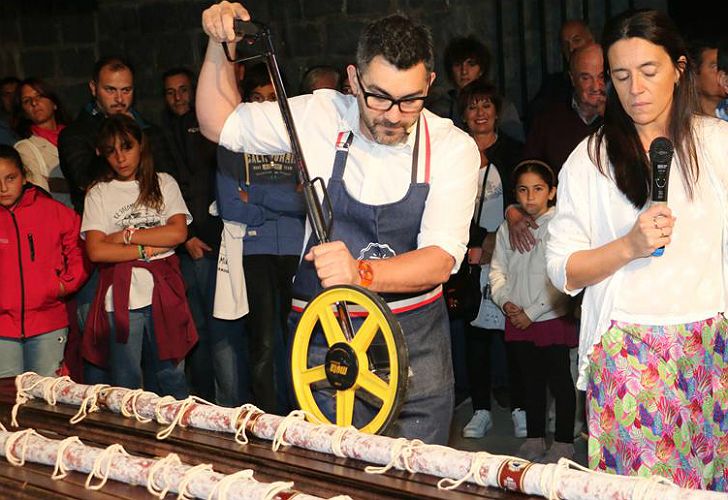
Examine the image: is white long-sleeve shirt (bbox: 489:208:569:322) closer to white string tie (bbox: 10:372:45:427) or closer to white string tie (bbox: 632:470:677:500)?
white string tie (bbox: 10:372:45:427)

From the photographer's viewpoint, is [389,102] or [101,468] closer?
[101,468]

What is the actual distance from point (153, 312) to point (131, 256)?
0.96 feet

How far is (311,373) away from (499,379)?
12.4 ft

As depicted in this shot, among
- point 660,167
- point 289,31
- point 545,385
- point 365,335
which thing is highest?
point 289,31

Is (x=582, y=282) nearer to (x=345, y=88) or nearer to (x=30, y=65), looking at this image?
(x=345, y=88)

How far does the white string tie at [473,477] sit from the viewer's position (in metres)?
2.51

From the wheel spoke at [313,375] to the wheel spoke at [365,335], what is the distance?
151mm

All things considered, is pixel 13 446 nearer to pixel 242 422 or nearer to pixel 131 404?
pixel 131 404

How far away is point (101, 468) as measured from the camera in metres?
2.78

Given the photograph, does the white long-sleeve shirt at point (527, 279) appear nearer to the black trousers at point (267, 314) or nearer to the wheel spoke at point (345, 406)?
the black trousers at point (267, 314)

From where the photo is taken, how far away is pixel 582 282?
3.04 metres

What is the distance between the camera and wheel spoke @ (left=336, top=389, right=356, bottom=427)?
2910 mm

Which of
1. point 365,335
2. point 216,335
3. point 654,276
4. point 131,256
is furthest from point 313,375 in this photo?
point 216,335

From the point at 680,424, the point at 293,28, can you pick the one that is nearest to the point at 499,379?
the point at 293,28
